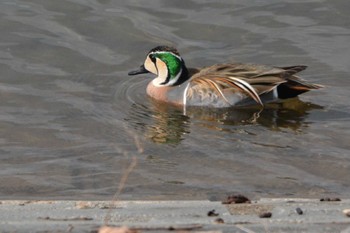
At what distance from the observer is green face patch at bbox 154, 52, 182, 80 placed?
983 cm

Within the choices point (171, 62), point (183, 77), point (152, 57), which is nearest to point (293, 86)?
point (183, 77)

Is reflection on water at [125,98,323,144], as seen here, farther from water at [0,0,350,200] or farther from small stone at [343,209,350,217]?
small stone at [343,209,350,217]

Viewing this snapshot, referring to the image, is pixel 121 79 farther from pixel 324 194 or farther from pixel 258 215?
pixel 258 215

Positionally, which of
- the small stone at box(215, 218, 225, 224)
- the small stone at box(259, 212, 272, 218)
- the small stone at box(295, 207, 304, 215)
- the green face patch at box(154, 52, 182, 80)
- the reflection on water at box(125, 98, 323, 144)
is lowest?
the reflection on water at box(125, 98, 323, 144)

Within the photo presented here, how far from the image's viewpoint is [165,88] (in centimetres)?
981

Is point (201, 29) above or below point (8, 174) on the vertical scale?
above

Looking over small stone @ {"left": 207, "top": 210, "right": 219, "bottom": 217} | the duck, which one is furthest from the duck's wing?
small stone @ {"left": 207, "top": 210, "right": 219, "bottom": 217}

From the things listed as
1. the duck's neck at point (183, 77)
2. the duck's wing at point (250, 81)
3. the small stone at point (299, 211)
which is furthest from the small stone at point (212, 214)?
the duck's neck at point (183, 77)

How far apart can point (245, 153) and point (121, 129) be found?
4.25 ft

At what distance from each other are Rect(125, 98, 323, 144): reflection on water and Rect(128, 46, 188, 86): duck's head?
434 millimetres

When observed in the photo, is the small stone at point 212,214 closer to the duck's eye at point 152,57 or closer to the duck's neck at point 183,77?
the duck's neck at point 183,77

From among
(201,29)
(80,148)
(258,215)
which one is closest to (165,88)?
(201,29)

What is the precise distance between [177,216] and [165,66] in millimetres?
5125

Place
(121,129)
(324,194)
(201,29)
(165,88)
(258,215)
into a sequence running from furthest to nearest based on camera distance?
(201,29), (165,88), (121,129), (324,194), (258,215)
